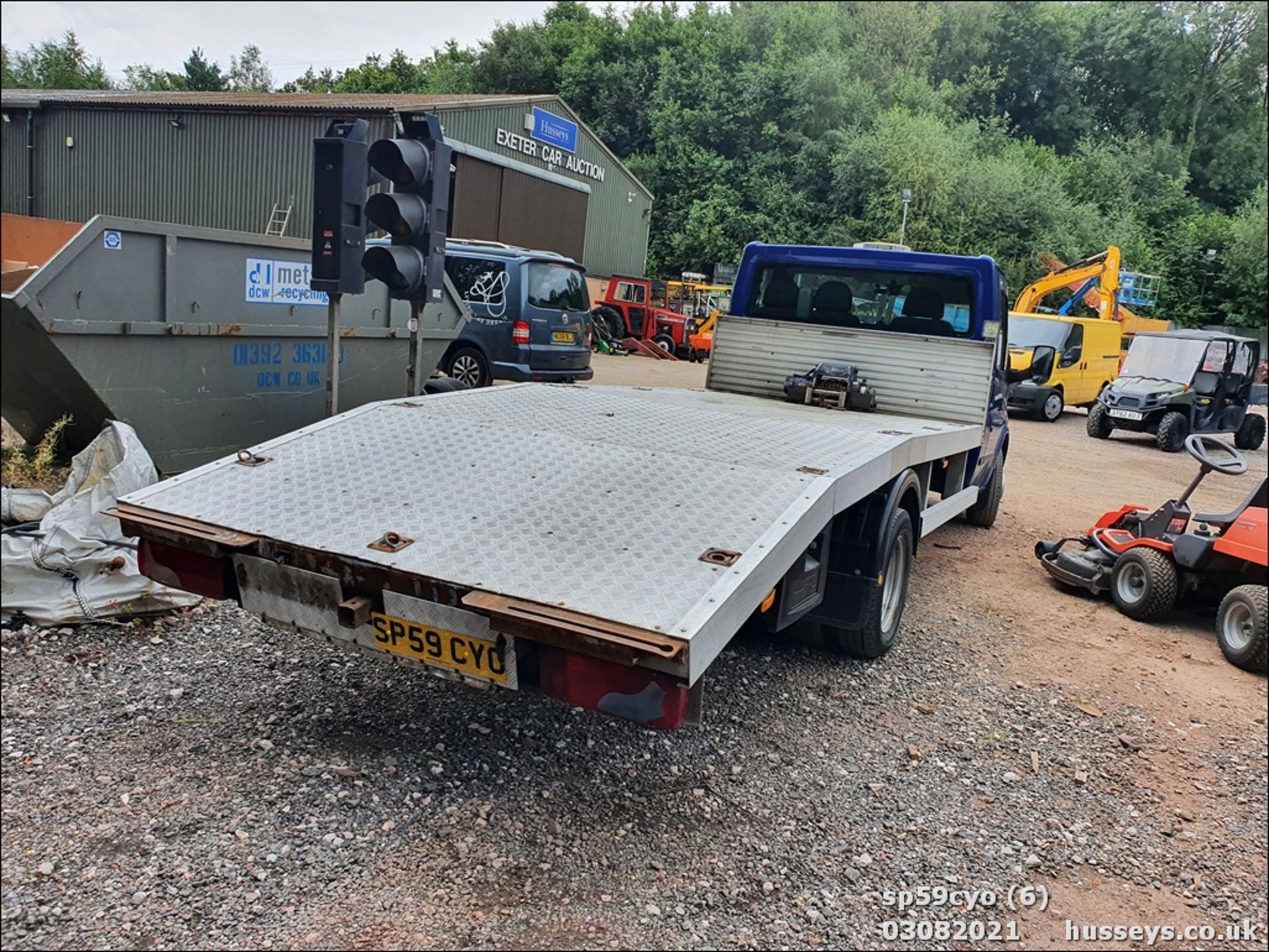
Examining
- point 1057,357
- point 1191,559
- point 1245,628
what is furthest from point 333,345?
point 1057,357

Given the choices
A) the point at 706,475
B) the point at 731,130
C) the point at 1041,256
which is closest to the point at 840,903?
the point at 706,475

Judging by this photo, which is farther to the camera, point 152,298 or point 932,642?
point 152,298

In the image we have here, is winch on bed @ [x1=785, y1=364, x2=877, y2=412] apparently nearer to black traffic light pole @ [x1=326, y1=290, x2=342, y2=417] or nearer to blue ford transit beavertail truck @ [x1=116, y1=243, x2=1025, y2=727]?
blue ford transit beavertail truck @ [x1=116, y1=243, x2=1025, y2=727]

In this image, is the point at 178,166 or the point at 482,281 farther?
the point at 178,166

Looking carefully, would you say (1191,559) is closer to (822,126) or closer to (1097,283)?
(1097,283)

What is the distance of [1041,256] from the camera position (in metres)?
30.1

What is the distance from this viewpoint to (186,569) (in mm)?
3180

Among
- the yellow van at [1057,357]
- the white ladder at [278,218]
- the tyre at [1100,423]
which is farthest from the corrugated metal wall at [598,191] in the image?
the tyre at [1100,423]

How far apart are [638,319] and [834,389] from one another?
1854 cm

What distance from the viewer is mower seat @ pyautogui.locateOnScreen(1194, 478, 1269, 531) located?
9.96ft

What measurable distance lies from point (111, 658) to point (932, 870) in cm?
312

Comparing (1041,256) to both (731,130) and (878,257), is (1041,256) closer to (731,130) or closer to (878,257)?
(731,130)

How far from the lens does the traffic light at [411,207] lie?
19.0ft

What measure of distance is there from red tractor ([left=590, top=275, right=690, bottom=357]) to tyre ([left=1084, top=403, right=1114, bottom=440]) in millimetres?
10324
